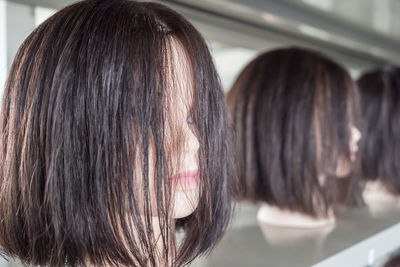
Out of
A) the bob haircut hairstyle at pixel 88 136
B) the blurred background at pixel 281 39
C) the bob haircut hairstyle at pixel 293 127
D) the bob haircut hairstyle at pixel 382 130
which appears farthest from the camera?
the bob haircut hairstyle at pixel 382 130

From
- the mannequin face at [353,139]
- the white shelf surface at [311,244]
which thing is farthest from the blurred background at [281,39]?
the mannequin face at [353,139]

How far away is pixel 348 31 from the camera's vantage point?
1030 mm

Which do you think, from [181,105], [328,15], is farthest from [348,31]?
[181,105]

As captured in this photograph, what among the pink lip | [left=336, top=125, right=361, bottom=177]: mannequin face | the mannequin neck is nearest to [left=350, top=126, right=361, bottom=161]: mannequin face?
[left=336, top=125, right=361, bottom=177]: mannequin face

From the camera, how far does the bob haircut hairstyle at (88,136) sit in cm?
47

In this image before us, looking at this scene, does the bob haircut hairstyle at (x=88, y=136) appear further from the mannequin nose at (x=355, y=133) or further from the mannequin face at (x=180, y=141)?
the mannequin nose at (x=355, y=133)

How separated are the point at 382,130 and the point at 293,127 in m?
0.40

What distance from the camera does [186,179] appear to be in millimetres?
542

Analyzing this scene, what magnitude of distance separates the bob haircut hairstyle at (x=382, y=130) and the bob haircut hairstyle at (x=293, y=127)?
0.28m

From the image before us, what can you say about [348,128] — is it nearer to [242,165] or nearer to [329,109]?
[329,109]

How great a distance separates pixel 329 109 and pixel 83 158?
1.79 ft

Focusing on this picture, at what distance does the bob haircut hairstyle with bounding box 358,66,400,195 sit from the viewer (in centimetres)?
117

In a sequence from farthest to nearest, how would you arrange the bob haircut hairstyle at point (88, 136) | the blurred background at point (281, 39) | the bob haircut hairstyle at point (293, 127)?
the bob haircut hairstyle at point (293, 127) → the blurred background at point (281, 39) → the bob haircut hairstyle at point (88, 136)

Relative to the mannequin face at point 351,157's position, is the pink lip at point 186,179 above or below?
above
